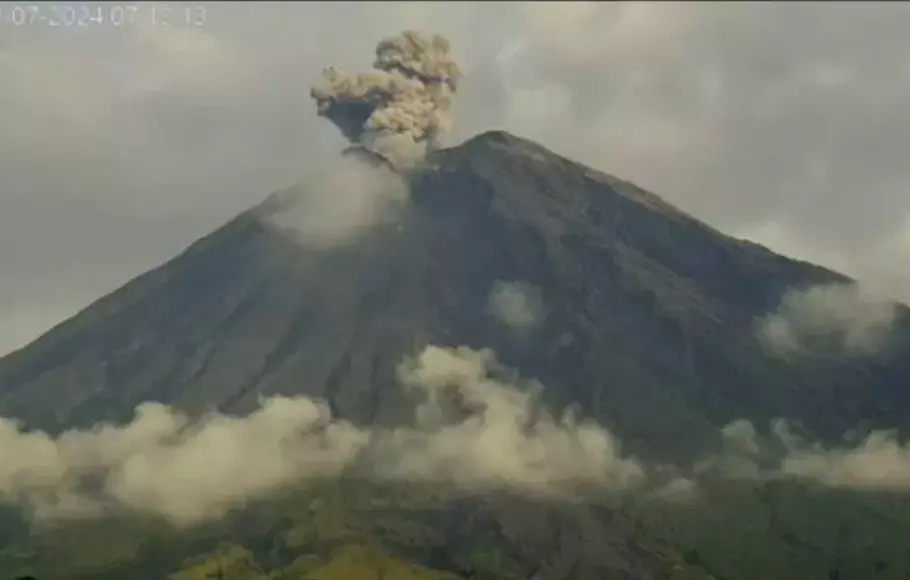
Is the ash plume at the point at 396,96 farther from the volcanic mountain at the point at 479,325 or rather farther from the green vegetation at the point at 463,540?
the green vegetation at the point at 463,540

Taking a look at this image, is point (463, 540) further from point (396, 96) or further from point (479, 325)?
→ point (396, 96)

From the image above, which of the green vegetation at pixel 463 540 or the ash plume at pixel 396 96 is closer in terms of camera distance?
the green vegetation at pixel 463 540

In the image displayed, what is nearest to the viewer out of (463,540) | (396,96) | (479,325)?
(463,540)

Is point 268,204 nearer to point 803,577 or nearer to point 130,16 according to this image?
point 130,16

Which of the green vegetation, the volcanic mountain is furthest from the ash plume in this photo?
the green vegetation

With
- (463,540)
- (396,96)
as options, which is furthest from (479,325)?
(396,96)

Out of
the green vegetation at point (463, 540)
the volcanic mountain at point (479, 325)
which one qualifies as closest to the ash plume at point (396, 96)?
the volcanic mountain at point (479, 325)
